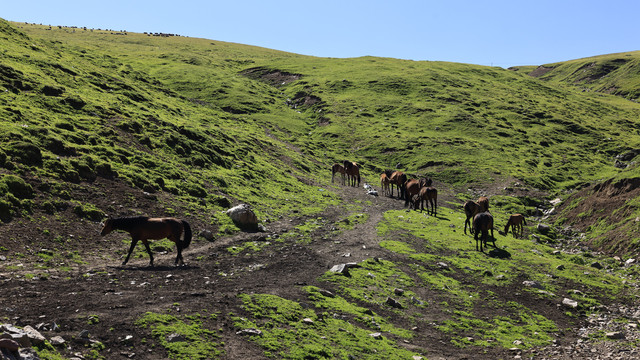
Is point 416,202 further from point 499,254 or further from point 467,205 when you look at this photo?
point 499,254

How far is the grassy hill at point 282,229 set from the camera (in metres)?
13.5

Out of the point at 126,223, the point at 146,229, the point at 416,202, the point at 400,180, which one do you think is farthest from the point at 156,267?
the point at 400,180

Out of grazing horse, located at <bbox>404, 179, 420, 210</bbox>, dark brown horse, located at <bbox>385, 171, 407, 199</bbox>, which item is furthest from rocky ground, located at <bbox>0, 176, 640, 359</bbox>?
dark brown horse, located at <bbox>385, 171, 407, 199</bbox>

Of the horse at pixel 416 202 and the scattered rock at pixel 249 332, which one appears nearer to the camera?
the scattered rock at pixel 249 332

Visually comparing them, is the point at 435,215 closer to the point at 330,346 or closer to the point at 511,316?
the point at 511,316

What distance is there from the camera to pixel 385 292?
17781 mm

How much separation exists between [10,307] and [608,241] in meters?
33.2

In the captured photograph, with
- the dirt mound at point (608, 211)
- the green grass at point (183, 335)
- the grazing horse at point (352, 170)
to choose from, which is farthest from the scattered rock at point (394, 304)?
the grazing horse at point (352, 170)

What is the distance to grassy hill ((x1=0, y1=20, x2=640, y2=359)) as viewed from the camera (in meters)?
13.5

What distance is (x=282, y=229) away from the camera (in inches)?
1051

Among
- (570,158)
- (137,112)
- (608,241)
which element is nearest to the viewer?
(608,241)

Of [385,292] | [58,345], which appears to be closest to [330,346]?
[385,292]

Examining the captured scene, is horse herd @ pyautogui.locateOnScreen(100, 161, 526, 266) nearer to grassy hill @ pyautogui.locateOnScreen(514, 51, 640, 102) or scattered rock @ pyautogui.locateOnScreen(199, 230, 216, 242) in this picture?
scattered rock @ pyautogui.locateOnScreen(199, 230, 216, 242)

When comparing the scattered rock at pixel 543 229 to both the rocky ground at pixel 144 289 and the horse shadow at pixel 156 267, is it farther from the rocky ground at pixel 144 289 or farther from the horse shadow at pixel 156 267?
the horse shadow at pixel 156 267
